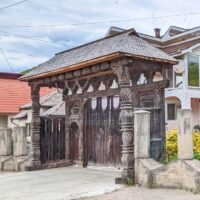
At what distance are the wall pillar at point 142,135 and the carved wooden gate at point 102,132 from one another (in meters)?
2.62

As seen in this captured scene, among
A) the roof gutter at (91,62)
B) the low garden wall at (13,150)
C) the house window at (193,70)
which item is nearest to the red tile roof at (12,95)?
the low garden wall at (13,150)

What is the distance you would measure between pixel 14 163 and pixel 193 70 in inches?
496

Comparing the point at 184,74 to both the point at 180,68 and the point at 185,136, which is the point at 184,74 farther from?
the point at 185,136

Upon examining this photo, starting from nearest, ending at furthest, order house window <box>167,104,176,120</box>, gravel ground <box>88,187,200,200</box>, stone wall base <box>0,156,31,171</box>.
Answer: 1. gravel ground <box>88,187,200,200</box>
2. stone wall base <box>0,156,31,171</box>
3. house window <box>167,104,176,120</box>

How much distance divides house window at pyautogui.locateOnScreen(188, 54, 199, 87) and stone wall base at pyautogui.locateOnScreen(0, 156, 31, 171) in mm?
11869

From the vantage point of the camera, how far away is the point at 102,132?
13.1 metres

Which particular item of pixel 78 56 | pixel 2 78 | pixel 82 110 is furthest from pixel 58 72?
pixel 2 78

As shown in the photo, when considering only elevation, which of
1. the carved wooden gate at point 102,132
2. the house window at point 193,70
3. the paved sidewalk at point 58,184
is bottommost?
the paved sidewalk at point 58,184

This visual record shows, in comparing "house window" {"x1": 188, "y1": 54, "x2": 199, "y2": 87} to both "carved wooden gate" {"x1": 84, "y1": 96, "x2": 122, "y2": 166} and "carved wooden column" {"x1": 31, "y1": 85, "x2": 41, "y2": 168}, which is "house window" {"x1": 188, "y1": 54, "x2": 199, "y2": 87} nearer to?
"carved wooden gate" {"x1": 84, "y1": 96, "x2": 122, "y2": 166}

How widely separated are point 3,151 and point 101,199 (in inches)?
300

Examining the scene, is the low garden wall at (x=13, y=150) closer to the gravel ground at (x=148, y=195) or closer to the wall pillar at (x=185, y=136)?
the gravel ground at (x=148, y=195)

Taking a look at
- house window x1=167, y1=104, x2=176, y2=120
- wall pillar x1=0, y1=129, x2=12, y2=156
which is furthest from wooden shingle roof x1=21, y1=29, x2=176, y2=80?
house window x1=167, y1=104, x2=176, y2=120

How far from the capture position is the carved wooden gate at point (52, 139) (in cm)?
1437

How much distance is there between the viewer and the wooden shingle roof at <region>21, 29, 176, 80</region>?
10462 millimetres
